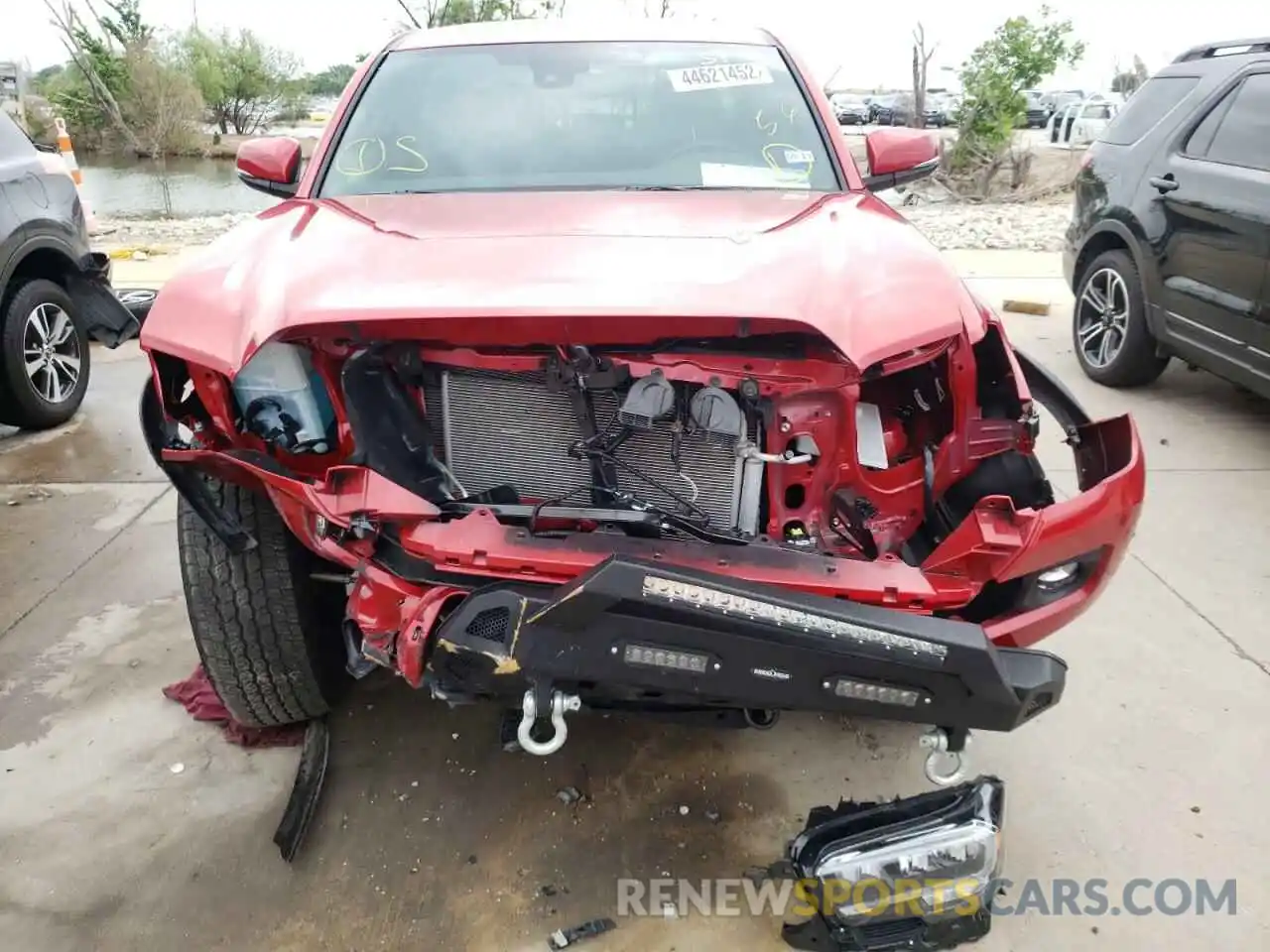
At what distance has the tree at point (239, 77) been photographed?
1428 inches

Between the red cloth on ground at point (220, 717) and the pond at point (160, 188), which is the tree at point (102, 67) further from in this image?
the red cloth on ground at point (220, 717)

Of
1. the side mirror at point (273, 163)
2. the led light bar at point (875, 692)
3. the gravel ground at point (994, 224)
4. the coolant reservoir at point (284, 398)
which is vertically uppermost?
the side mirror at point (273, 163)

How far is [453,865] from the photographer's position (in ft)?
7.64

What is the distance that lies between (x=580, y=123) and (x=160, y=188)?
67.8 feet

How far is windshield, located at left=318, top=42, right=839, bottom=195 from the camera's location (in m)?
3.01

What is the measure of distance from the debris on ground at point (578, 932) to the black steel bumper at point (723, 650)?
0.63 m

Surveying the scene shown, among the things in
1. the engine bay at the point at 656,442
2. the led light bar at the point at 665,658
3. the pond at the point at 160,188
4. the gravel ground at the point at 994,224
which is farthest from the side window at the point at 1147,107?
the pond at the point at 160,188

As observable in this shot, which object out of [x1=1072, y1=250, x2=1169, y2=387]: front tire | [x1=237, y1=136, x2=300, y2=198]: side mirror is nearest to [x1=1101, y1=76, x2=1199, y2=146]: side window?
[x1=1072, y1=250, x2=1169, y2=387]: front tire

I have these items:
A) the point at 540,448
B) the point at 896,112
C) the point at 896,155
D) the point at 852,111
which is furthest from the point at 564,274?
the point at 852,111

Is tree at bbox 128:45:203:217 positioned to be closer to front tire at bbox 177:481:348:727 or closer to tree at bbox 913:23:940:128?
tree at bbox 913:23:940:128

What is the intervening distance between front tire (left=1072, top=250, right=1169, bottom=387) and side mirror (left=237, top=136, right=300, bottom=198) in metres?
4.35

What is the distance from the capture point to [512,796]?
2.55 m

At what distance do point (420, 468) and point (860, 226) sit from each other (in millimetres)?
1246

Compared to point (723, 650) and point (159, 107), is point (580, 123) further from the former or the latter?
point (159, 107)
